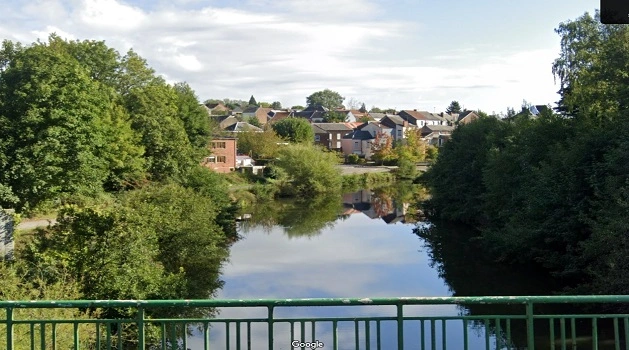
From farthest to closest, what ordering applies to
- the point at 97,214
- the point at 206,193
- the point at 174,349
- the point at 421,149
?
the point at 421,149 < the point at 206,193 < the point at 97,214 < the point at 174,349

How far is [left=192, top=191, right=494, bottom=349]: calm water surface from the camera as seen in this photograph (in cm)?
1557

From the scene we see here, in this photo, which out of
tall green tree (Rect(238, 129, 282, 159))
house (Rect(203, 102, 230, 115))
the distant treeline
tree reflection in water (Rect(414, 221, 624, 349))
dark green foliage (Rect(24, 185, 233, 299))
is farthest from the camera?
house (Rect(203, 102, 230, 115))

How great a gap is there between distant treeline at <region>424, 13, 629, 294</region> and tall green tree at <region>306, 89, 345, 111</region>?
134 m

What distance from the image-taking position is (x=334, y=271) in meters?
25.0

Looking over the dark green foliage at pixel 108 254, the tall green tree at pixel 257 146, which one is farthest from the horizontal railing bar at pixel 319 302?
the tall green tree at pixel 257 146

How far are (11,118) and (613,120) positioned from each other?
20.0 metres

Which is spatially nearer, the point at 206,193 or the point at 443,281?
the point at 443,281

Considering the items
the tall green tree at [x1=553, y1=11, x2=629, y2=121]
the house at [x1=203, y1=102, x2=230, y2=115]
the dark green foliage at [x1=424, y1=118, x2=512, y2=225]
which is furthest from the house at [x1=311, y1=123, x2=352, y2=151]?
the tall green tree at [x1=553, y1=11, x2=629, y2=121]

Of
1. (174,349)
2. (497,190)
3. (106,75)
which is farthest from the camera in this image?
(106,75)

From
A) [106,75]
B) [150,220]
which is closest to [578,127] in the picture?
[150,220]

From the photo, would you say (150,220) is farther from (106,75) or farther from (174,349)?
(106,75)

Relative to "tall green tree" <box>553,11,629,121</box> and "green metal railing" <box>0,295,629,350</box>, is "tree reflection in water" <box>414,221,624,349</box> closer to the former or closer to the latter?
"green metal railing" <box>0,295,629,350</box>

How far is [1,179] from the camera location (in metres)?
23.8

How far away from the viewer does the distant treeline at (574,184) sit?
16922 mm
